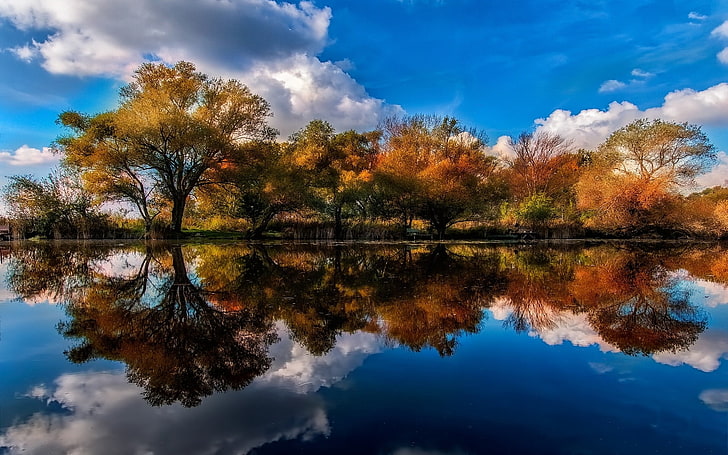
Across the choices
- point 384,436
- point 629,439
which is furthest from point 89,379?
point 629,439

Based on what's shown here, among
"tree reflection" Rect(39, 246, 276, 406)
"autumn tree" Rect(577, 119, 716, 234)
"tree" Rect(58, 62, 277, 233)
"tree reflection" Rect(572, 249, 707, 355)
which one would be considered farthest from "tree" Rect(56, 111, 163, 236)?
"autumn tree" Rect(577, 119, 716, 234)

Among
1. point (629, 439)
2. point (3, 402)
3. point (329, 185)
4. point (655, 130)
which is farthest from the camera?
point (655, 130)

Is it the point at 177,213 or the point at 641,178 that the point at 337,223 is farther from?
the point at 641,178

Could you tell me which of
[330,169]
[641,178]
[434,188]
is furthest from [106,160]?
[641,178]

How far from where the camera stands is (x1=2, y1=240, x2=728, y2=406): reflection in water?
14.2 feet

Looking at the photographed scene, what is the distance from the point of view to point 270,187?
2636cm

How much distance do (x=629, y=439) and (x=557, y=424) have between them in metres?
0.44

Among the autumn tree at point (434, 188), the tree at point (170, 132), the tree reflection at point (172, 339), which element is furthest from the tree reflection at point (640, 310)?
the tree at point (170, 132)

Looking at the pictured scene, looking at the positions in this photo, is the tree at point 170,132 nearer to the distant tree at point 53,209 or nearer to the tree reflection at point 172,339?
the distant tree at point 53,209

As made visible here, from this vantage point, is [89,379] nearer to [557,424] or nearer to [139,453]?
[139,453]

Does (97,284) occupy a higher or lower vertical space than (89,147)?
lower

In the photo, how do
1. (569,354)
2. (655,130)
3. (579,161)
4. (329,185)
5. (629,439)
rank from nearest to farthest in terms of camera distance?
1. (629,439)
2. (569,354)
3. (329,185)
4. (655,130)
5. (579,161)

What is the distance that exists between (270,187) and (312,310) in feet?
69.0

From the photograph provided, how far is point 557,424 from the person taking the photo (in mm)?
2928
